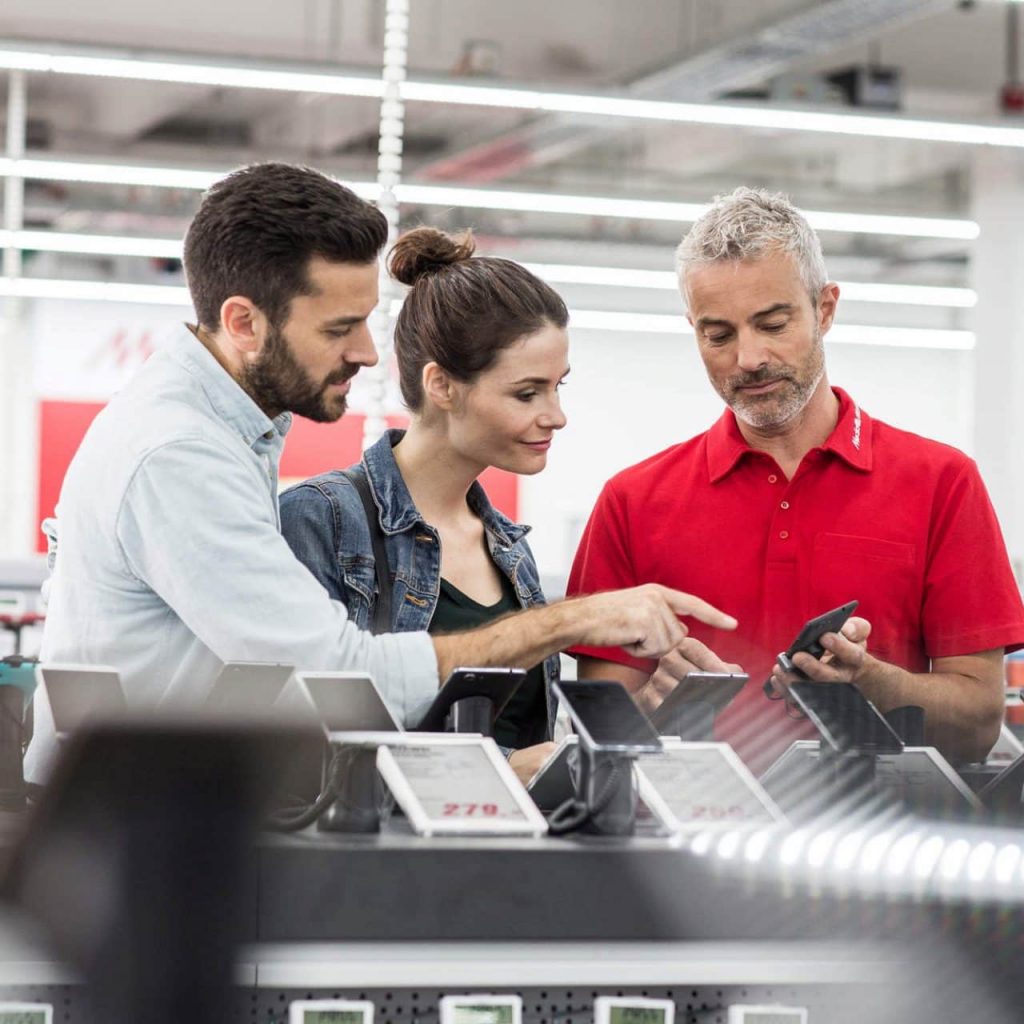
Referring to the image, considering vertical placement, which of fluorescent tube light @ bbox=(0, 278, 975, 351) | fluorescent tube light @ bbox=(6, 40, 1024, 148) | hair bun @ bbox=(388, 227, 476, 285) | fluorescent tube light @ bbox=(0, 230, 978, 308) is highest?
fluorescent tube light @ bbox=(6, 40, 1024, 148)

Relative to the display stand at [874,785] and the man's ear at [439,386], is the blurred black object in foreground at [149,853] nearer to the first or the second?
the display stand at [874,785]

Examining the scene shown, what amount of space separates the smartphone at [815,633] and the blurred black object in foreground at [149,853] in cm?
88

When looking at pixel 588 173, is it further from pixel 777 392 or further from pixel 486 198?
pixel 777 392

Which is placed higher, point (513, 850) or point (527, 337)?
point (527, 337)

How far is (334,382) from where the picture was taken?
6.99ft

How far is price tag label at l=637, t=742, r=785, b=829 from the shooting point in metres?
1.57

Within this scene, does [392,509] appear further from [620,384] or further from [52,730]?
[620,384]

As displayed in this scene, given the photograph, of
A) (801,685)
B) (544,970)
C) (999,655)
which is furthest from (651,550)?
(544,970)

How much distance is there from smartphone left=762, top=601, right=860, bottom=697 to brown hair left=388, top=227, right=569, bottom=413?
742 mm

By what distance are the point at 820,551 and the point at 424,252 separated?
783 mm

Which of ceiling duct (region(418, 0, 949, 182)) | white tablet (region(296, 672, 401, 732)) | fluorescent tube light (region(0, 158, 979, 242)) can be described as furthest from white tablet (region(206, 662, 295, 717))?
fluorescent tube light (region(0, 158, 979, 242))

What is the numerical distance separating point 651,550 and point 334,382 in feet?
2.27

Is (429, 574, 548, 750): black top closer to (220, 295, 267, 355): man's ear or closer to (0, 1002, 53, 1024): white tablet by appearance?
(220, 295, 267, 355): man's ear

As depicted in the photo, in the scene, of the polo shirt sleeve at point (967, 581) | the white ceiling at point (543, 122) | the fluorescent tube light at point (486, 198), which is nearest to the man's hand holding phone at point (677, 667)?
the polo shirt sleeve at point (967, 581)
